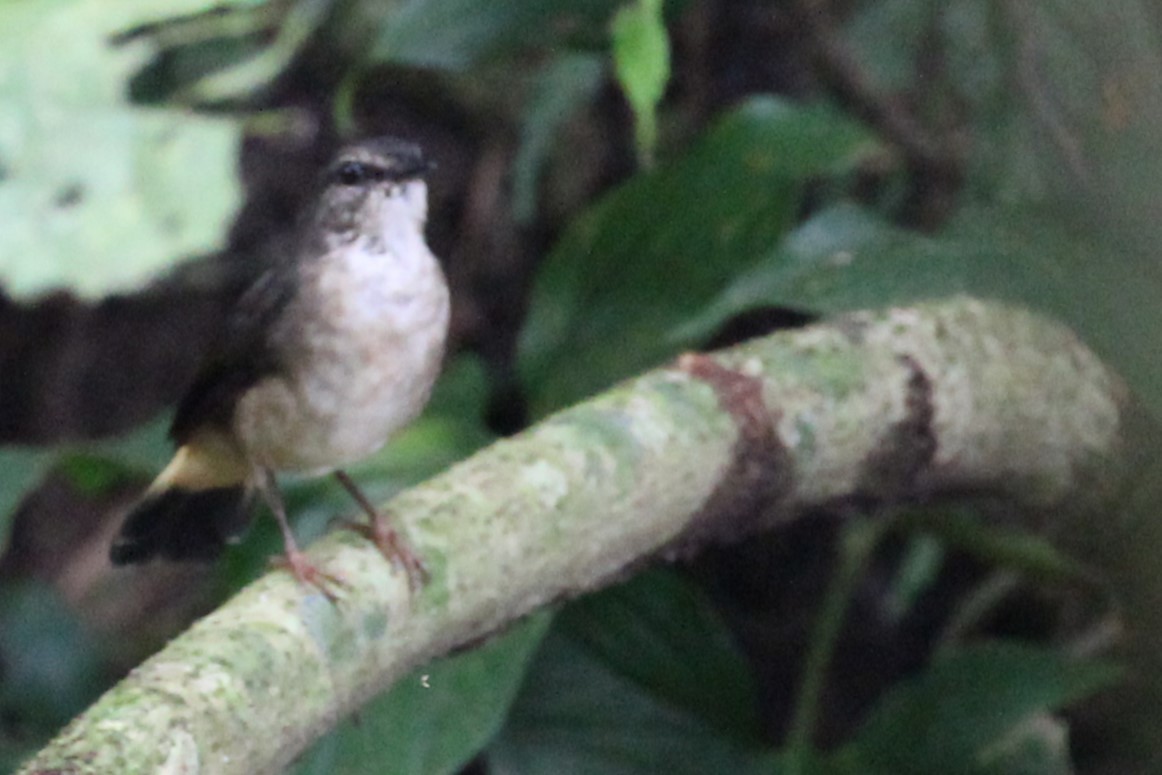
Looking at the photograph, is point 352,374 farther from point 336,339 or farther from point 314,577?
point 314,577

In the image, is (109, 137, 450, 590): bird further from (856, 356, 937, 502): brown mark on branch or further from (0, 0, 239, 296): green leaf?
(856, 356, 937, 502): brown mark on branch

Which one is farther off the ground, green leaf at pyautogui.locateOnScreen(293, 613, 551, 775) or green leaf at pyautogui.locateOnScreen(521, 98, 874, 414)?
green leaf at pyautogui.locateOnScreen(521, 98, 874, 414)

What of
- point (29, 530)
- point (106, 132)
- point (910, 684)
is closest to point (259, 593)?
point (106, 132)

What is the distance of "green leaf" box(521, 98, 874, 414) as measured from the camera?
3.05 meters

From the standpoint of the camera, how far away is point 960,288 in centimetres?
245

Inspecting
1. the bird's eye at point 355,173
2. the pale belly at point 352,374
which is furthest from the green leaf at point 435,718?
the bird's eye at point 355,173

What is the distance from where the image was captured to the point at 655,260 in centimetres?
315

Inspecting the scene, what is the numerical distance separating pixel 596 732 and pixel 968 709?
0.65 metres

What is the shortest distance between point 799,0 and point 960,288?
152cm

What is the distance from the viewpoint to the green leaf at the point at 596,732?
266 cm

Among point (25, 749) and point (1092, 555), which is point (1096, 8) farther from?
point (25, 749)

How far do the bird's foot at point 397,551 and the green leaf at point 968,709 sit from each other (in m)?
1.10

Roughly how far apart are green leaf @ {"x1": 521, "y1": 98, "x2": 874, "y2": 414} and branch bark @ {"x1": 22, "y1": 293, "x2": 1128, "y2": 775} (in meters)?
0.69

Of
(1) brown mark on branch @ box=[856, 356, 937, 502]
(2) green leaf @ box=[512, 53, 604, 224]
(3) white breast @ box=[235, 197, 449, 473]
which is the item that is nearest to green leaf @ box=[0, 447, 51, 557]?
(3) white breast @ box=[235, 197, 449, 473]
